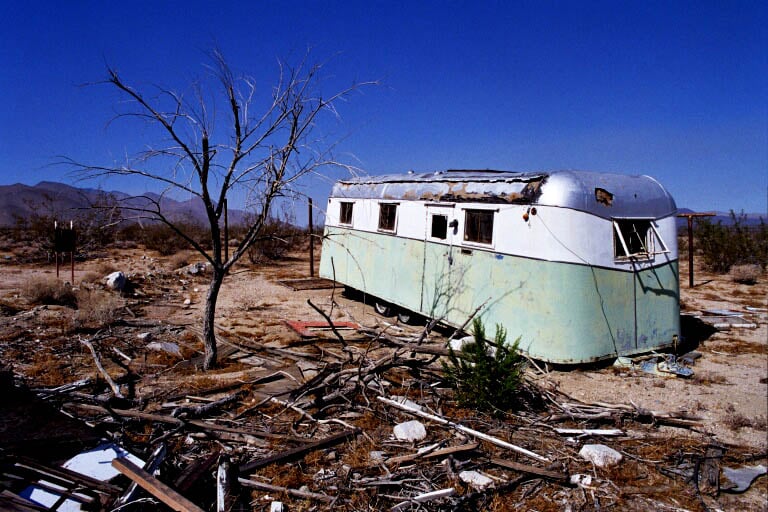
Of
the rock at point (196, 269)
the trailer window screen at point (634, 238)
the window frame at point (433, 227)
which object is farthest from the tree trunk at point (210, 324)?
the rock at point (196, 269)

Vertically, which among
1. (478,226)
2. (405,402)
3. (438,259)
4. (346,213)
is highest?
(346,213)

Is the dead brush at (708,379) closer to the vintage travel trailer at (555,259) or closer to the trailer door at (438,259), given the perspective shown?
the vintage travel trailer at (555,259)

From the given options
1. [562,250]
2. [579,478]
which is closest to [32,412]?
[579,478]

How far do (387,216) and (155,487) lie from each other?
6.87m

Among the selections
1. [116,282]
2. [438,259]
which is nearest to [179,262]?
[116,282]

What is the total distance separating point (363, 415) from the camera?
4.95m

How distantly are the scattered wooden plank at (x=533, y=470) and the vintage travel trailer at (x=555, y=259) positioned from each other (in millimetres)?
2359

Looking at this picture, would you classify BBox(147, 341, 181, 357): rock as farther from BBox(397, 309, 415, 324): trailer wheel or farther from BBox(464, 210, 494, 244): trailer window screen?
BBox(464, 210, 494, 244): trailer window screen

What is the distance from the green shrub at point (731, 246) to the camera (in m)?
15.4

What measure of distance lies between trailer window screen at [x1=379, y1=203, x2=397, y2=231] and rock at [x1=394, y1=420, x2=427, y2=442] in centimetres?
514

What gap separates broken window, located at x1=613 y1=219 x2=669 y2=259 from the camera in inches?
263

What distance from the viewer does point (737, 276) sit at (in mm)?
13883

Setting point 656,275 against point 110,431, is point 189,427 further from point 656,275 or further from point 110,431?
point 656,275

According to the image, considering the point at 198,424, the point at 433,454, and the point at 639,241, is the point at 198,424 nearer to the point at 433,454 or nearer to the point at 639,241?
the point at 433,454
